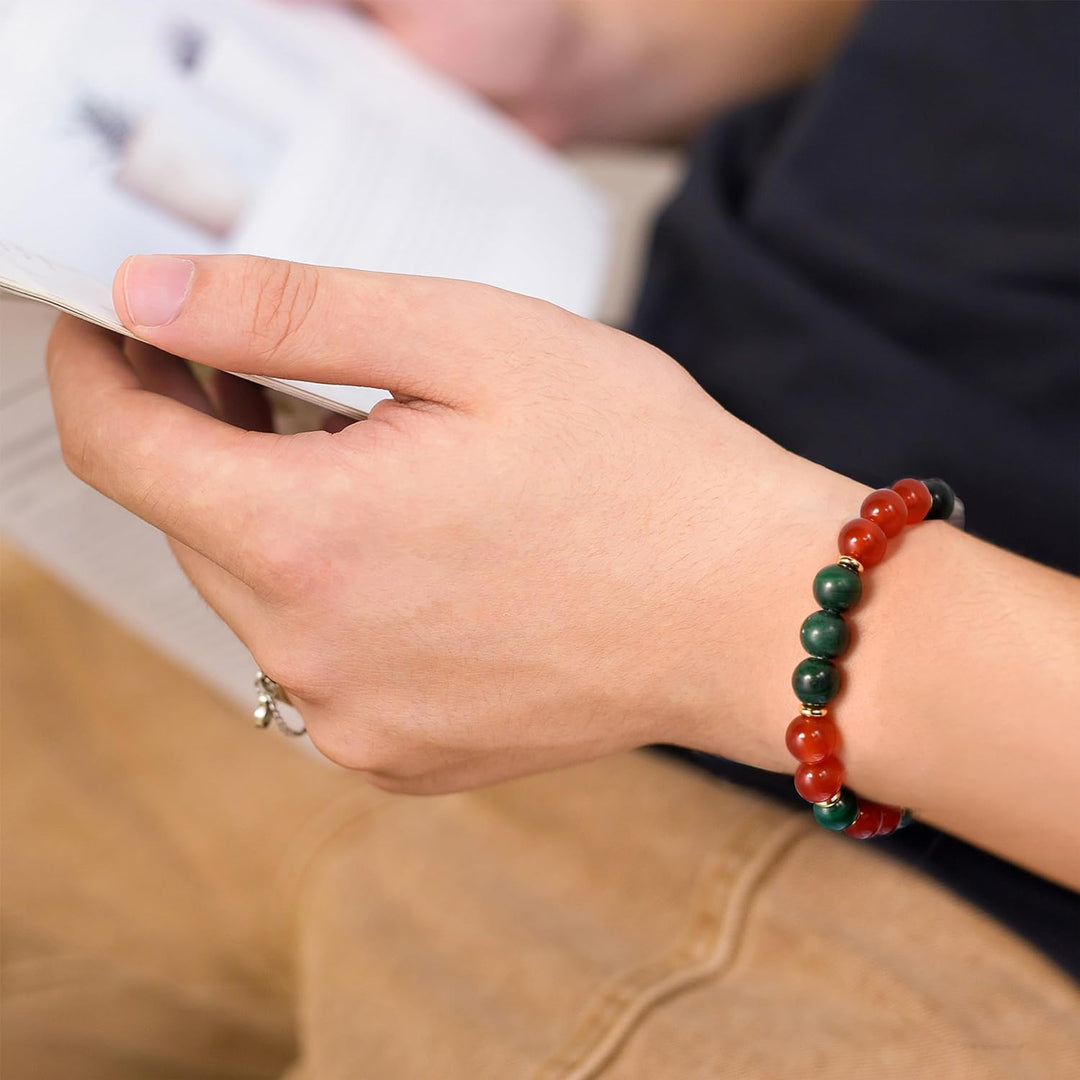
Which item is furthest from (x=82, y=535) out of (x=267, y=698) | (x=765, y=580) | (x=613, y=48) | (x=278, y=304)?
(x=613, y=48)

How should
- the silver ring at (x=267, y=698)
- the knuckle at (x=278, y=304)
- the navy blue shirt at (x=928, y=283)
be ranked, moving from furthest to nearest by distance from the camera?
the navy blue shirt at (x=928, y=283), the silver ring at (x=267, y=698), the knuckle at (x=278, y=304)

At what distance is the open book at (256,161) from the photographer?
60 cm

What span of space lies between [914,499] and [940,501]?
0.03 meters

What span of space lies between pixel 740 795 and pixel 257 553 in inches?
16.6

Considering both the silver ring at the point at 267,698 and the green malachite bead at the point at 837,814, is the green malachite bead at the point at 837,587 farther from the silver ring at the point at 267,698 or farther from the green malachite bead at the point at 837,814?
the silver ring at the point at 267,698

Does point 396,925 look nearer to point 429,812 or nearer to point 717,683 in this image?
point 429,812

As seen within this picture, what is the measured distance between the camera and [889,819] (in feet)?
1.77

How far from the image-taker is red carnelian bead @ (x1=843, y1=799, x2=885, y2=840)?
1.72ft

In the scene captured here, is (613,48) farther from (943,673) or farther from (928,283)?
(943,673)

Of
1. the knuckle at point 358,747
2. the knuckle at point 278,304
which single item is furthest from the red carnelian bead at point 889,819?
the knuckle at point 278,304

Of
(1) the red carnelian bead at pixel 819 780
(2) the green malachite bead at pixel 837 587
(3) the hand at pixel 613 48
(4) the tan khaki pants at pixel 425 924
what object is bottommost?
(4) the tan khaki pants at pixel 425 924

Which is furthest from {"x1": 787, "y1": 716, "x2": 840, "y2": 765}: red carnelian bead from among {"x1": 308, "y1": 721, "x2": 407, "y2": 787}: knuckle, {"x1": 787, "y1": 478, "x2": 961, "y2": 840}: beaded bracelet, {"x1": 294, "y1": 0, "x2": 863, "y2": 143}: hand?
{"x1": 294, "y1": 0, "x2": 863, "y2": 143}: hand

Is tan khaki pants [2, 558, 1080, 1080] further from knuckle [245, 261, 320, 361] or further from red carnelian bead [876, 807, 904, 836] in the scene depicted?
knuckle [245, 261, 320, 361]

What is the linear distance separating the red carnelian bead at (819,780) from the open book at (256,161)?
30 cm
